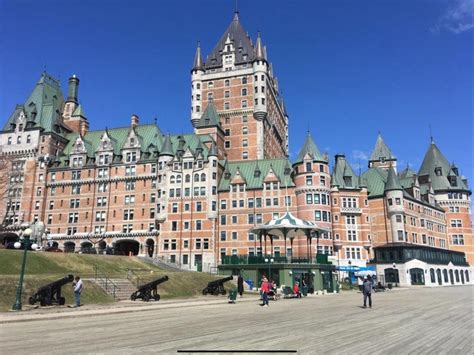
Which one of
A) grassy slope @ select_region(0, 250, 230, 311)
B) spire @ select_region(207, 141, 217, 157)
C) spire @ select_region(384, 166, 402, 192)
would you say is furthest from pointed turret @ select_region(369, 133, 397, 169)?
grassy slope @ select_region(0, 250, 230, 311)

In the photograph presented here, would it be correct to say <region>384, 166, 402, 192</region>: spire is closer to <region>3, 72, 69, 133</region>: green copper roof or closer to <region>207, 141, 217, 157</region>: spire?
<region>207, 141, 217, 157</region>: spire

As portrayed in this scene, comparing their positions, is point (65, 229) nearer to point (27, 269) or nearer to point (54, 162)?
point (54, 162)

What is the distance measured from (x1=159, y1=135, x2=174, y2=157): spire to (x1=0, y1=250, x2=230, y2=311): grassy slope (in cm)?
2820

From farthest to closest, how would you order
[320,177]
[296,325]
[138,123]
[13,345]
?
1. [138,123]
2. [320,177]
3. [296,325]
4. [13,345]

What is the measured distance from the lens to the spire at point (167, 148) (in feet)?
265

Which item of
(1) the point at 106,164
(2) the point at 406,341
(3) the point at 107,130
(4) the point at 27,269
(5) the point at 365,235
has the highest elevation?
(3) the point at 107,130

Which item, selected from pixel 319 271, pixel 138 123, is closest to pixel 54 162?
pixel 138 123

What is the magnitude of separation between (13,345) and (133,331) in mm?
4346

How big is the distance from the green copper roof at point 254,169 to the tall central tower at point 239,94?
381 inches

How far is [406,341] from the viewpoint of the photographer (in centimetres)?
1368

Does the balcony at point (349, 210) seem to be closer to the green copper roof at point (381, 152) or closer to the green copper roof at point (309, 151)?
the green copper roof at point (309, 151)

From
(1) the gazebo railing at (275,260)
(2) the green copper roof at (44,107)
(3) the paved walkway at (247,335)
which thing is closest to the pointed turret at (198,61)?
(2) the green copper roof at (44,107)

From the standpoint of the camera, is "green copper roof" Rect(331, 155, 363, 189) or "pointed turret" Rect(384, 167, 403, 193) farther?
"pointed turret" Rect(384, 167, 403, 193)

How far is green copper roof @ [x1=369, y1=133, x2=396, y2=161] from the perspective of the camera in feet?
334
